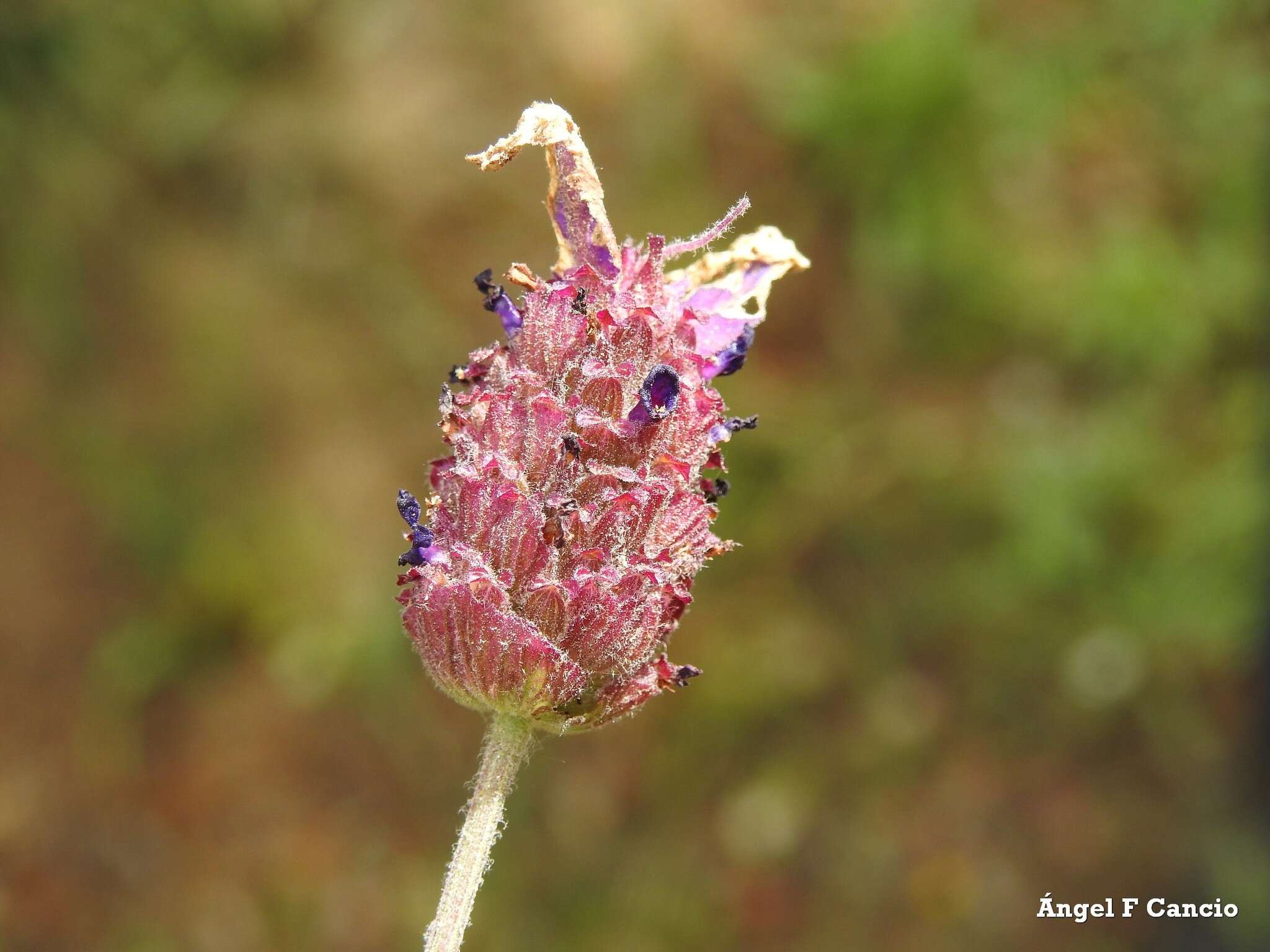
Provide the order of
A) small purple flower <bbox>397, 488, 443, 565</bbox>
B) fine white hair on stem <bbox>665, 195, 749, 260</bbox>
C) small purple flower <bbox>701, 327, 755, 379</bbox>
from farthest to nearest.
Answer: small purple flower <bbox>701, 327, 755, 379</bbox> < fine white hair on stem <bbox>665, 195, 749, 260</bbox> < small purple flower <bbox>397, 488, 443, 565</bbox>

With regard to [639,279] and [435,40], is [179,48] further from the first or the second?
[639,279]

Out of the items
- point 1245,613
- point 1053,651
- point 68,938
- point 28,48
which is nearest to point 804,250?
point 1053,651

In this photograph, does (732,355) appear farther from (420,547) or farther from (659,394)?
(420,547)

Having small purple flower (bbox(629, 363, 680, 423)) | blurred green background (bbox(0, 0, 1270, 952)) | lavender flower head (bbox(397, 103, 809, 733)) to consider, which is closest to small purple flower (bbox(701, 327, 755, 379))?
lavender flower head (bbox(397, 103, 809, 733))

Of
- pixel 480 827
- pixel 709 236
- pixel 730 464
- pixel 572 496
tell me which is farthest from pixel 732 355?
pixel 730 464

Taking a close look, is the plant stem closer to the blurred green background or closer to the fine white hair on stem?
the fine white hair on stem
